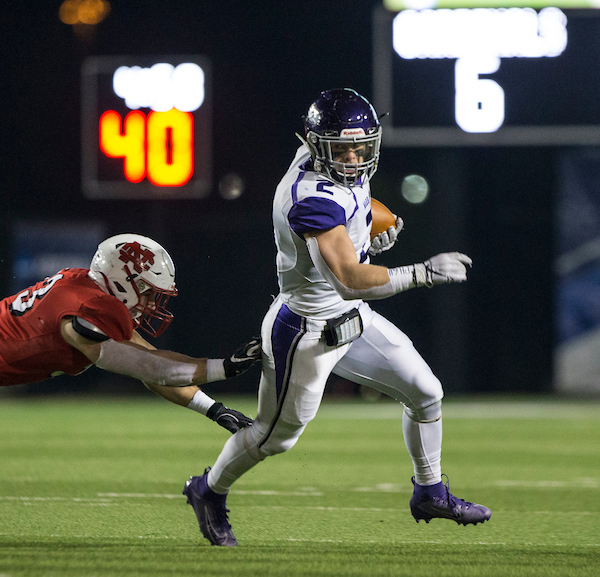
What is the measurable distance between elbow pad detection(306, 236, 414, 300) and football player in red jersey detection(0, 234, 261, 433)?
0.33 meters

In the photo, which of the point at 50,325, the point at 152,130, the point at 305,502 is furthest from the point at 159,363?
the point at 152,130

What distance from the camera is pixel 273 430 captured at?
147 inches

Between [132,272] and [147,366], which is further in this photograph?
[132,272]

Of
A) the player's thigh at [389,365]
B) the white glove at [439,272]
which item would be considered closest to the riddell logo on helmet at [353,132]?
the white glove at [439,272]

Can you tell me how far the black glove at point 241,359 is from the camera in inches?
134

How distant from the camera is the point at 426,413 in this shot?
3898mm

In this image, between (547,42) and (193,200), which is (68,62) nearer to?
(193,200)

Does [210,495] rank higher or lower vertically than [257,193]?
lower

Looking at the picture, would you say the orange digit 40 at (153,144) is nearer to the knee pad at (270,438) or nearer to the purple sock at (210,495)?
the purple sock at (210,495)

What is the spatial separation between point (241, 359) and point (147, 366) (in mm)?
306

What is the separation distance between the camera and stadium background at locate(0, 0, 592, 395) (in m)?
12.5

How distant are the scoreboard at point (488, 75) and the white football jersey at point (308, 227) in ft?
16.7

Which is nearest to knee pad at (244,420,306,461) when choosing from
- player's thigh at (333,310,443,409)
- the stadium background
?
player's thigh at (333,310,443,409)

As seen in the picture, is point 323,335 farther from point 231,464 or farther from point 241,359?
point 231,464
